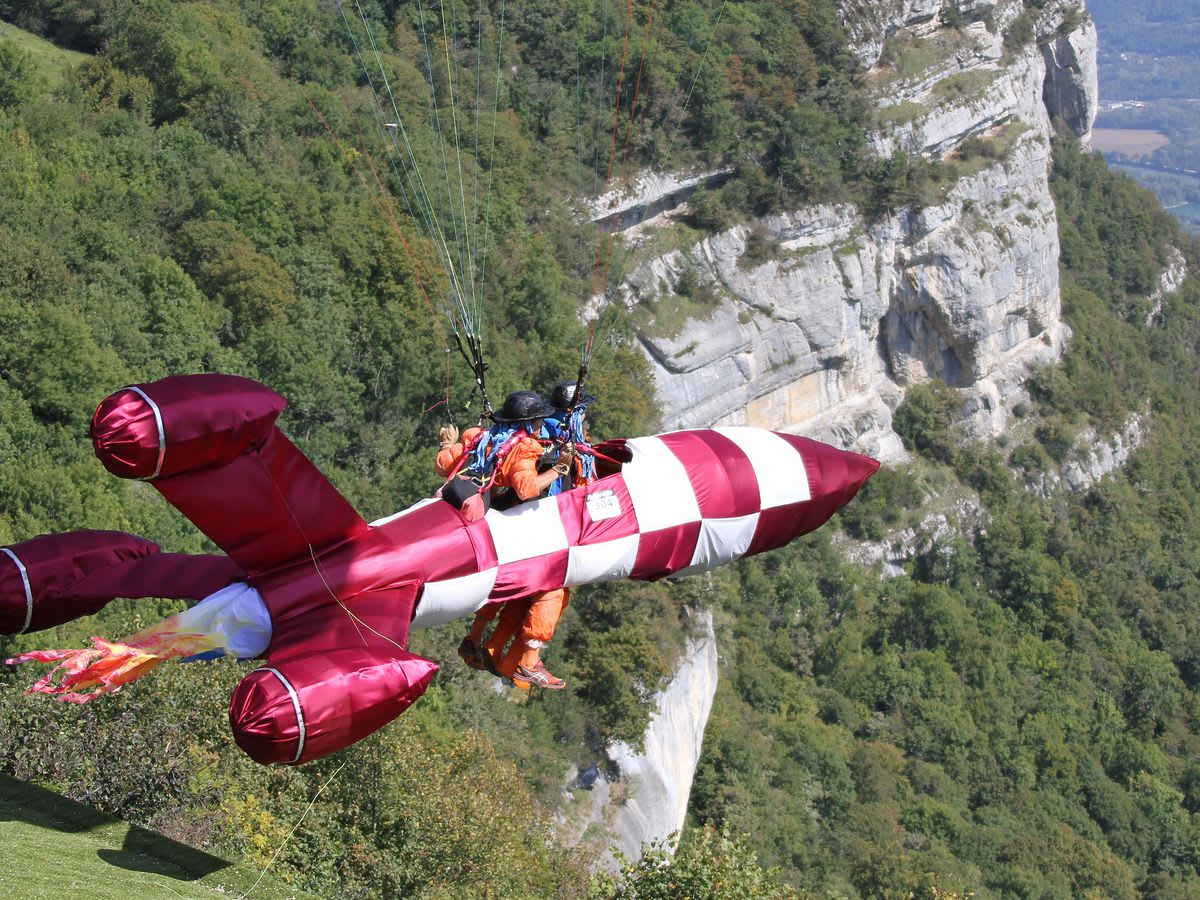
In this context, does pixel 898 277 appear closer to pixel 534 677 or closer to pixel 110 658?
pixel 534 677

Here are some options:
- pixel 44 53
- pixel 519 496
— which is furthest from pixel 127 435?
pixel 44 53

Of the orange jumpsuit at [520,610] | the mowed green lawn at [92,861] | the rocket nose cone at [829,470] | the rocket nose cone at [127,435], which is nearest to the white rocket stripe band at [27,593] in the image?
the mowed green lawn at [92,861]

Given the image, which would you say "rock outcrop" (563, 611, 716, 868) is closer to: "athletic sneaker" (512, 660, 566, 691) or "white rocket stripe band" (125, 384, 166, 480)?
"athletic sneaker" (512, 660, 566, 691)

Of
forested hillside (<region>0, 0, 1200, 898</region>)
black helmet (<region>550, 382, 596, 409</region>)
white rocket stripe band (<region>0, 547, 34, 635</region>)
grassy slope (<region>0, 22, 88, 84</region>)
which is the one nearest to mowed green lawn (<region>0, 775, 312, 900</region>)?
white rocket stripe band (<region>0, 547, 34, 635</region>)

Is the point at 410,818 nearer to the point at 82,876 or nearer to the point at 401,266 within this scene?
the point at 82,876

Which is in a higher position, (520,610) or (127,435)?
(127,435)

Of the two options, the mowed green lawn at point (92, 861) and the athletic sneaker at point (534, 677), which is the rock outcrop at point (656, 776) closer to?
the mowed green lawn at point (92, 861)

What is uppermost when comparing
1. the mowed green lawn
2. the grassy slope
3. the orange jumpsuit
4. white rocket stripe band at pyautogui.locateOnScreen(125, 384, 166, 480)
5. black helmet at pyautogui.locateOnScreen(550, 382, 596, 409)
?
white rocket stripe band at pyautogui.locateOnScreen(125, 384, 166, 480)
